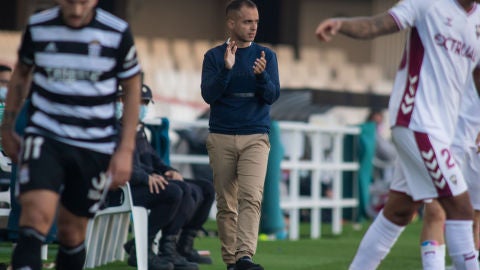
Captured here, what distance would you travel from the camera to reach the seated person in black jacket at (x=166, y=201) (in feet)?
29.6

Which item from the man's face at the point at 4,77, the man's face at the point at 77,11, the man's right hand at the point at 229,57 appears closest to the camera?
the man's face at the point at 77,11

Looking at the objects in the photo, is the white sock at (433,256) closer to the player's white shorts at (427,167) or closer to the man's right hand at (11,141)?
the player's white shorts at (427,167)

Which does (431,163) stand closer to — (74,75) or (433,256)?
(433,256)

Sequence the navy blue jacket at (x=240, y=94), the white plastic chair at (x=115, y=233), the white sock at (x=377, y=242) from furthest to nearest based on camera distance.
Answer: the white plastic chair at (x=115, y=233)
the navy blue jacket at (x=240, y=94)
the white sock at (x=377, y=242)

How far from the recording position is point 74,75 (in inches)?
230

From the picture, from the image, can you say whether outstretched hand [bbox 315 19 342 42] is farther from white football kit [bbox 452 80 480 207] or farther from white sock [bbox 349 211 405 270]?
white football kit [bbox 452 80 480 207]

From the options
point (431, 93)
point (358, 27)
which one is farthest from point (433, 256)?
point (358, 27)

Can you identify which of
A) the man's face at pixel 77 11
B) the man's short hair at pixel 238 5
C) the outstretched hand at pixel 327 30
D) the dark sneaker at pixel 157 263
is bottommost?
the dark sneaker at pixel 157 263

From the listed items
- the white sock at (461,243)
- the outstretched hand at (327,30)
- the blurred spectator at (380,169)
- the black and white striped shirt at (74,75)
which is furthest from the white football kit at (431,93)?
the blurred spectator at (380,169)

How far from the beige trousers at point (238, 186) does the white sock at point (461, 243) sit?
1957mm

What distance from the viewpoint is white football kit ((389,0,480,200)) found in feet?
21.8

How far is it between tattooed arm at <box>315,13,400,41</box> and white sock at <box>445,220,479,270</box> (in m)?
1.13

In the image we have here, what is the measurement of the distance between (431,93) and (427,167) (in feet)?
1.29

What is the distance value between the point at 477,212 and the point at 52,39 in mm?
4290
